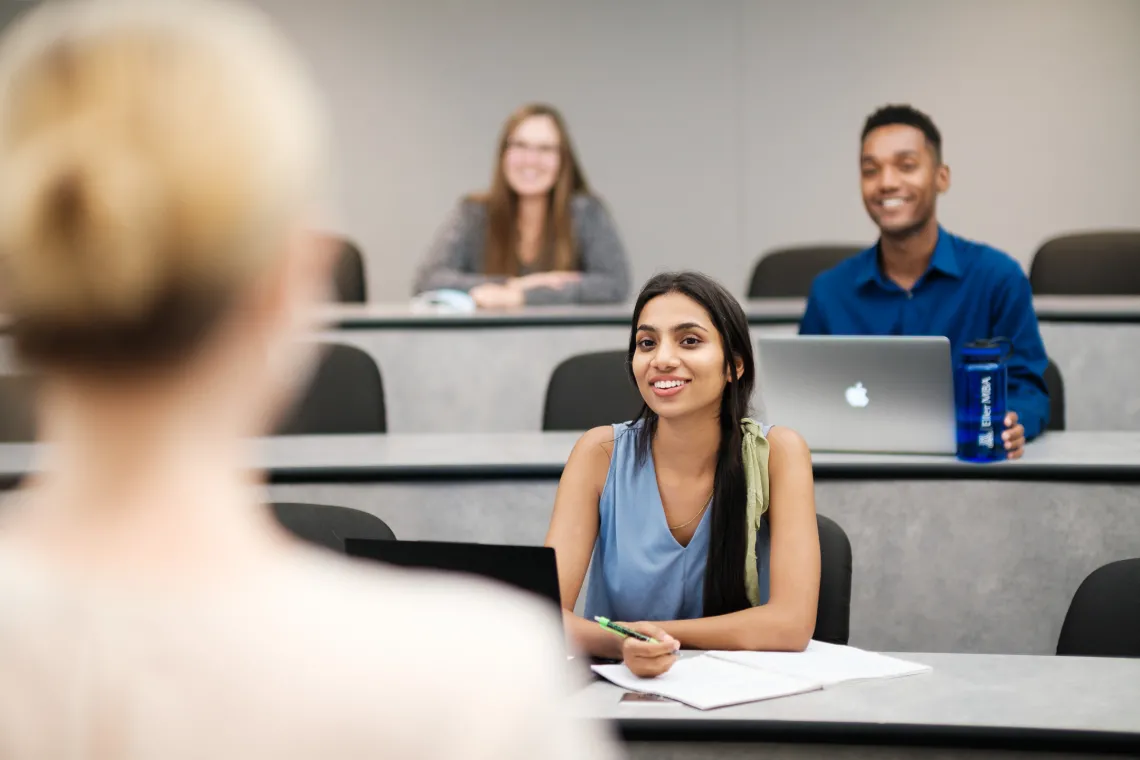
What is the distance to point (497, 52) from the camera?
6.38 meters

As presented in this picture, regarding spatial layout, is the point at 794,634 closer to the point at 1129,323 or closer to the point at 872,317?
the point at 872,317

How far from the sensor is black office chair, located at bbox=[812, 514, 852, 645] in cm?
209

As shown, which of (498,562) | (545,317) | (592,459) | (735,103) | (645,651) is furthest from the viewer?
(735,103)

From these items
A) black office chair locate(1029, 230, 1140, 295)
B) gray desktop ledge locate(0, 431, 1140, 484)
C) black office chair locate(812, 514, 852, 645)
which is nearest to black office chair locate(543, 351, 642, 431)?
gray desktop ledge locate(0, 431, 1140, 484)

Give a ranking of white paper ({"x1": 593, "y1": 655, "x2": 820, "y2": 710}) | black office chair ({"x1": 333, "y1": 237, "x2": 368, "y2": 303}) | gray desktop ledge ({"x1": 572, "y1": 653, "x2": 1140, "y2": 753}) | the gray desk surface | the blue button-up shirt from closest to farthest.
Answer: gray desktop ledge ({"x1": 572, "y1": 653, "x2": 1140, "y2": 753}) → white paper ({"x1": 593, "y1": 655, "x2": 820, "y2": 710}) → the blue button-up shirt → the gray desk surface → black office chair ({"x1": 333, "y1": 237, "x2": 368, "y2": 303})

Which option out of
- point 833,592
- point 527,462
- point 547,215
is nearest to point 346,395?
point 527,462

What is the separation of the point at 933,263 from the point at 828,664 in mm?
1573

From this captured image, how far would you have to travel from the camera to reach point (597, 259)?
4.56 metres

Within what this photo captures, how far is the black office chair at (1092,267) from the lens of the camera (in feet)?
14.7

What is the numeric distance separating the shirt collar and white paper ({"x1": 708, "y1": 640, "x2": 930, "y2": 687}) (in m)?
1.46

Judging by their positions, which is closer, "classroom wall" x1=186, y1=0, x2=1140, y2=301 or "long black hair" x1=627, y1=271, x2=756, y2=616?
"long black hair" x1=627, y1=271, x2=756, y2=616

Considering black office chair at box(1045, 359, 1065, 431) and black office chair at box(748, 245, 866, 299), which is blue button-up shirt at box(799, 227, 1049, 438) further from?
black office chair at box(748, 245, 866, 299)

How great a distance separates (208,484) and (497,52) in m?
6.13

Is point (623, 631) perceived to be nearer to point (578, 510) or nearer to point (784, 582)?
point (784, 582)
